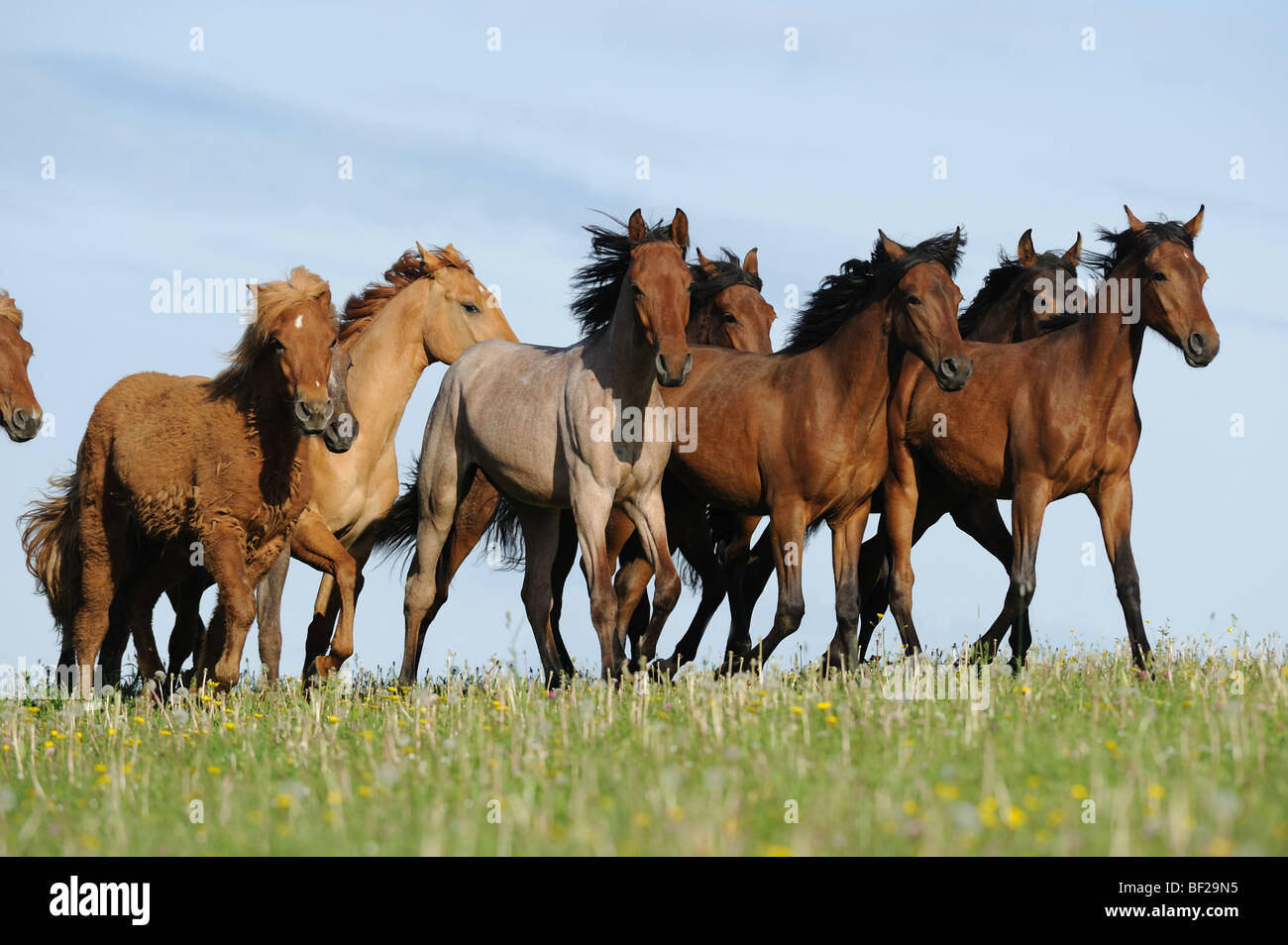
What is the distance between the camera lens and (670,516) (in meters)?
11.2

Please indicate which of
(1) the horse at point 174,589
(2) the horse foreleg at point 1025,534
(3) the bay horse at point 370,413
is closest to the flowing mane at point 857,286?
(2) the horse foreleg at point 1025,534

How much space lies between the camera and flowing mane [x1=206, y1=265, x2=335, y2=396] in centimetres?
898

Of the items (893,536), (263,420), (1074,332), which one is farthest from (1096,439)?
(263,420)

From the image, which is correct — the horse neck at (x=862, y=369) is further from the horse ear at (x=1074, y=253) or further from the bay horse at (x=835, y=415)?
the horse ear at (x=1074, y=253)

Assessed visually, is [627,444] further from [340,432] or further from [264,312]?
[264,312]

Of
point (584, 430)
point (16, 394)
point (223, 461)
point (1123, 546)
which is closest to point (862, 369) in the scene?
point (584, 430)

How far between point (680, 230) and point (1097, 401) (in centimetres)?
299

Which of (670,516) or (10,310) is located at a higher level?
(10,310)

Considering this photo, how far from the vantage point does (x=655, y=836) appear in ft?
13.1

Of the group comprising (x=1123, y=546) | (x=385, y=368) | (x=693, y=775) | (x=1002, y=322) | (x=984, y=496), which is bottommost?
(x=693, y=775)

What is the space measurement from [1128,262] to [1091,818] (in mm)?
6279

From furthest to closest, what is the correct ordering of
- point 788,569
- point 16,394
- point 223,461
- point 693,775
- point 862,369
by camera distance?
point 16,394, point 862,369, point 788,569, point 223,461, point 693,775

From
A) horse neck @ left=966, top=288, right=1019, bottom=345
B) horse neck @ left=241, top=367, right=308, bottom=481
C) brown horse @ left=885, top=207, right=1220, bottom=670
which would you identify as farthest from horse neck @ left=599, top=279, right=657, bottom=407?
horse neck @ left=966, top=288, right=1019, bottom=345

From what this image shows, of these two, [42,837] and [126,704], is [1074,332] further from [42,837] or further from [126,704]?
[42,837]
